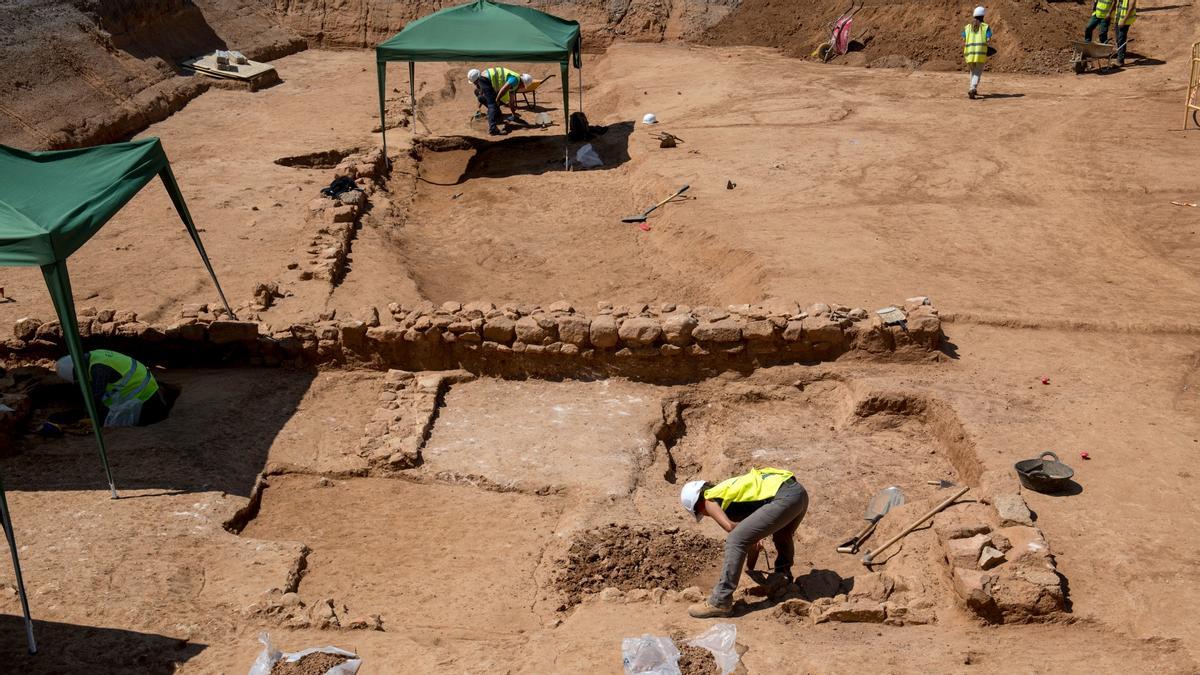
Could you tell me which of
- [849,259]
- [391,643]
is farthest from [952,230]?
[391,643]

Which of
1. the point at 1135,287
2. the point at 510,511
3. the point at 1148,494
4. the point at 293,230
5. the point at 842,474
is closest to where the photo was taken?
the point at 1148,494

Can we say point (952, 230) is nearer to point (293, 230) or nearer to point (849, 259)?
point (849, 259)

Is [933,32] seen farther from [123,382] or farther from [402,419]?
[123,382]

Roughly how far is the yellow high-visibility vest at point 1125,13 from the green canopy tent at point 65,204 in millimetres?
17530

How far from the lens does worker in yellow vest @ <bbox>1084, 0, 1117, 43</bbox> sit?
1898 centimetres

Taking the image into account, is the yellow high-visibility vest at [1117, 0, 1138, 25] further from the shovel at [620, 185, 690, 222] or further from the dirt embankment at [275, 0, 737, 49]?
the shovel at [620, 185, 690, 222]

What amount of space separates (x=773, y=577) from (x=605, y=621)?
1136 millimetres

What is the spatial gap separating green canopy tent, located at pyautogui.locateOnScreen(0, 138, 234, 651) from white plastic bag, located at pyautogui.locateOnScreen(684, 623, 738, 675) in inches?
141

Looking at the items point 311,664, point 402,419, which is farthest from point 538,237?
point 311,664

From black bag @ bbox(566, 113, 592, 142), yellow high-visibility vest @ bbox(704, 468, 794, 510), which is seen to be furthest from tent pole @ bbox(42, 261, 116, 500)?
black bag @ bbox(566, 113, 592, 142)

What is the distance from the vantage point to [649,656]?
5125mm

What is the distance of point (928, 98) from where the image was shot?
17.0 m

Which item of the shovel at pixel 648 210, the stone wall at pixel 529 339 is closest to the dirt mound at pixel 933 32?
the shovel at pixel 648 210

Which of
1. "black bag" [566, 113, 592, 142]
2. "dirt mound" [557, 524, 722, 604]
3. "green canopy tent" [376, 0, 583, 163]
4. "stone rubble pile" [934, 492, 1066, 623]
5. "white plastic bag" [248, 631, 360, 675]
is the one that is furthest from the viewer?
"black bag" [566, 113, 592, 142]
